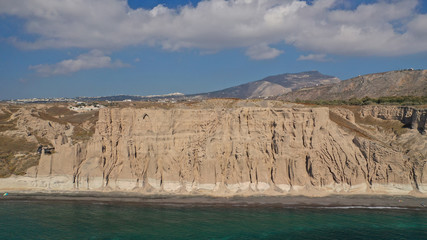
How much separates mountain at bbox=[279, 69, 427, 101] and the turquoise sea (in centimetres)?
5551

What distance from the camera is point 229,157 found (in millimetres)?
32969

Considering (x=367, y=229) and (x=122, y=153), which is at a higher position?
(x=122, y=153)

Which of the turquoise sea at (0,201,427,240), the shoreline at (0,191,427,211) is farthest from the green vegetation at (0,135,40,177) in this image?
the turquoise sea at (0,201,427,240)

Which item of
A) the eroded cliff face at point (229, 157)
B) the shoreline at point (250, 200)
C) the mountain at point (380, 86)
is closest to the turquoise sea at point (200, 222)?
the shoreline at point (250, 200)

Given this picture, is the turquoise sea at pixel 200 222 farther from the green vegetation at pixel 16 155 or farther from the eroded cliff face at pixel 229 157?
the green vegetation at pixel 16 155

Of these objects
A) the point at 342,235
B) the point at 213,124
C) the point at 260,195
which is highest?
the point at 213,124

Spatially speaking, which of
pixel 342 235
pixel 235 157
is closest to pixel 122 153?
pixel 235 157

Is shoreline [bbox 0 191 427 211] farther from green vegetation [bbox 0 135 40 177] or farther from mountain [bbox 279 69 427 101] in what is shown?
mountain [bbox 279 69 427 101]

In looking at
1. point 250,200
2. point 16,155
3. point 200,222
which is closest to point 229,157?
point 250,200

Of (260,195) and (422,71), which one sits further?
(422,71)

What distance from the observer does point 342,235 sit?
933 inches

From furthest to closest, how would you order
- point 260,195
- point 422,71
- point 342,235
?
1. point 422,71
2. point 260,195
3. point 342,235

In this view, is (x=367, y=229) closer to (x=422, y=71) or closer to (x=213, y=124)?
(x=213, y=124)

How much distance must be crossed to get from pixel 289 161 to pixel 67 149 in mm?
23471
